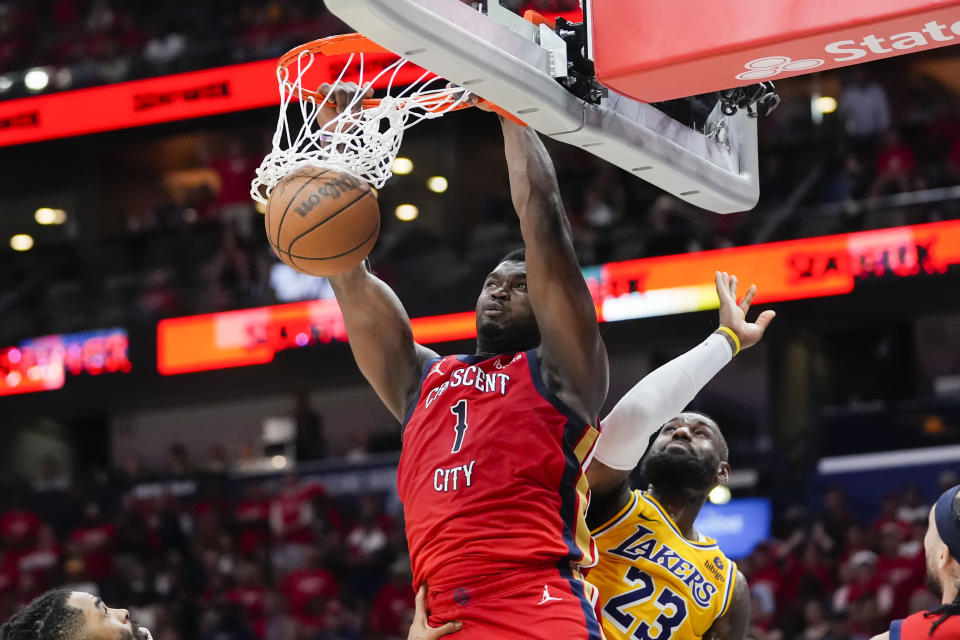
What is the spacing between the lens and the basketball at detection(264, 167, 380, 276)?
3.77 metres

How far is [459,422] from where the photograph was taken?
12.3 ft

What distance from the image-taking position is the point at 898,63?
1591 centimetres

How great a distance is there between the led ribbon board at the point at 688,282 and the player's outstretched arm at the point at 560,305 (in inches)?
355

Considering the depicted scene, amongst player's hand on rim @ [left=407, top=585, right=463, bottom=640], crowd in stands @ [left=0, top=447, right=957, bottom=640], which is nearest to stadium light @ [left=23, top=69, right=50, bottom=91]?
crowd in stands @ [left=0, top=447, right=957, bottom=640]

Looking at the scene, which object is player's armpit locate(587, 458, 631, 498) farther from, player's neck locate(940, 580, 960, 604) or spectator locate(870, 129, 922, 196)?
spectator locate(870, 129, 922, 196)

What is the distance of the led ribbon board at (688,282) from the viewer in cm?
1226

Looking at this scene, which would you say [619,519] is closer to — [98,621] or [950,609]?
[950,609]

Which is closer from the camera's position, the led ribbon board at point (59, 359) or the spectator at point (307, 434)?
the spectator at point (307, 434)

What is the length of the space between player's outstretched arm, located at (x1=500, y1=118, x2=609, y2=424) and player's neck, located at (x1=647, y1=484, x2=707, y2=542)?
1053mm

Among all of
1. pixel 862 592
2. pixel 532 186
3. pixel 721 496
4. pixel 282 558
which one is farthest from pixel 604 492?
pixel 282 558

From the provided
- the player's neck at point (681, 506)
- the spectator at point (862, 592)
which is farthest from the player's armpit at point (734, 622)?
the spectator at point (862, 592)

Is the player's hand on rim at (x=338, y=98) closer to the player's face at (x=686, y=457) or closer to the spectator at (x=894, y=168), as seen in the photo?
the player's face at (x=686, y=457)

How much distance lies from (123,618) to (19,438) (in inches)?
640

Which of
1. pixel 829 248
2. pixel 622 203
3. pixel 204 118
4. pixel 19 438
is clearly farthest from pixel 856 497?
pixel 19 438
